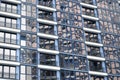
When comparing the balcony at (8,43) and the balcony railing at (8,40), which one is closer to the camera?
the balcony at (8,43)

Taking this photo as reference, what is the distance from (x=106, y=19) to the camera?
46.9 m

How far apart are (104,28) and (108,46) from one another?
3097 mm

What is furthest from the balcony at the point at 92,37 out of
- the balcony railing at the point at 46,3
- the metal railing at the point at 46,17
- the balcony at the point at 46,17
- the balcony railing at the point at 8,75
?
the balcony railing at the point at 8,75

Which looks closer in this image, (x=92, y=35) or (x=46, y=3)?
(x=46, y=3)

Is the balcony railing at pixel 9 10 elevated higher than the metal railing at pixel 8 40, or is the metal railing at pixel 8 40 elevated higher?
the balcony railing at pixel 9 10

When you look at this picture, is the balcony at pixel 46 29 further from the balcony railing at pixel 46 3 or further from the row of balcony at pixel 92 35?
the row of balcony at pixel 92 35

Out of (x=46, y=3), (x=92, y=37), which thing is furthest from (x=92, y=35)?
(x=46, y=3)

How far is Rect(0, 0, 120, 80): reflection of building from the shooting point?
3741cm

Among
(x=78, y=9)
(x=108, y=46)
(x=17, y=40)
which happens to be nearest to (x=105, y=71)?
(x=108, y=46)

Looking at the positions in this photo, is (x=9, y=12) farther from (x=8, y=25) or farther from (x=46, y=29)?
(x=46, y=29)

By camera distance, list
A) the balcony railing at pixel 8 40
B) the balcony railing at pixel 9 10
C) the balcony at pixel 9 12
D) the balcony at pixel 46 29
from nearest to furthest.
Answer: the balcony railing at pixel 8 40 → the balcony at pixel 9 12 → the balcony railing at pixel 9 10 → the balcony at pixel 46 29

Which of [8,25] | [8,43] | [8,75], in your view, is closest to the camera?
[8,75]

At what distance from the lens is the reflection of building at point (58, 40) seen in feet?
123

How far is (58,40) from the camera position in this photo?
40938 mm
